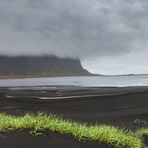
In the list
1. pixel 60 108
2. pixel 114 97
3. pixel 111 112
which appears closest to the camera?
pixel 111 112

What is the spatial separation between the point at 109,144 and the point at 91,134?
0.30m

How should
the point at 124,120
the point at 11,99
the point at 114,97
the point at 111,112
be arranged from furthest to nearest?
1. the point at 11,99
2. the point at 114,97
3. the point at 111,112
4. the point at 124,120

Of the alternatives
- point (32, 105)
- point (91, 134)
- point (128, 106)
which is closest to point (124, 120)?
point (128, 106)

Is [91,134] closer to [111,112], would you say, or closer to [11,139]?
[11,139]

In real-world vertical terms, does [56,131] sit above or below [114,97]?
below

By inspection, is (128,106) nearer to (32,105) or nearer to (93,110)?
(93,110)

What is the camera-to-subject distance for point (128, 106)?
120 ft

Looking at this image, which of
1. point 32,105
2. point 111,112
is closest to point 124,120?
point 111,112

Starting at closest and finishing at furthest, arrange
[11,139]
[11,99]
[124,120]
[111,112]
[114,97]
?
[11,139] → [124,120] → [111,112] → [114,97] → [11,99]

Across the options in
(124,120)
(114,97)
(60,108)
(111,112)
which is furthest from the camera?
(114,97)

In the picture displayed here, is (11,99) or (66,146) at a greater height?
(11,99)

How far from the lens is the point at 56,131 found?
7.62 m

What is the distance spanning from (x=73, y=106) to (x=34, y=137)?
2866 cm

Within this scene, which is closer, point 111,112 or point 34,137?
point 34,137
